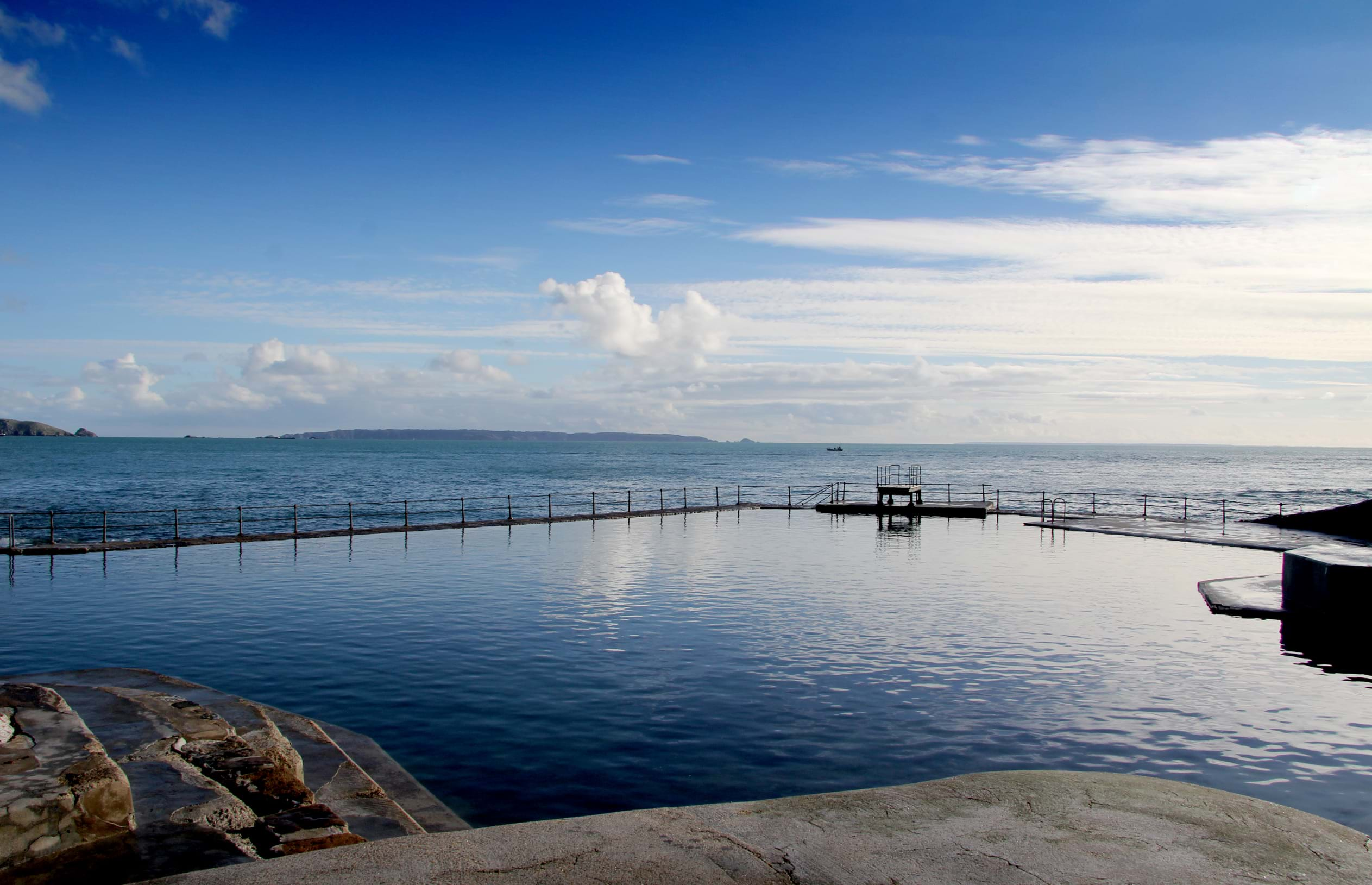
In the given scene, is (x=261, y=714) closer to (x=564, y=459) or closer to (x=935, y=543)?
(x=935, y=543)

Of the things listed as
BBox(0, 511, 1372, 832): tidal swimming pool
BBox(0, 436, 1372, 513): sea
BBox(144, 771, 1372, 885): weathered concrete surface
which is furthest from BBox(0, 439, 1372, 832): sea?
BBox(0, 436, 1372, 513): sea

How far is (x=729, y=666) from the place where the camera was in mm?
13586

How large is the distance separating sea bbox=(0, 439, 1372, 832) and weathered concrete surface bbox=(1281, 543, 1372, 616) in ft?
1.96

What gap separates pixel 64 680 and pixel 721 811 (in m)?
9.53

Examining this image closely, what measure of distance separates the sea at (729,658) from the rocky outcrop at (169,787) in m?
0.94

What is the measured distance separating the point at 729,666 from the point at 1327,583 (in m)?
11.8

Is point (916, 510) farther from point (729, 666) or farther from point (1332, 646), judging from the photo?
point (729, 666)

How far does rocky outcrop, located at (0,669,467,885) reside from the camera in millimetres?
6195

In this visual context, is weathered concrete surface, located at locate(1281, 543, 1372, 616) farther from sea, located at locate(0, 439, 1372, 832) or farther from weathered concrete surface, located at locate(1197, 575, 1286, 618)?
sea, located at locate(0, 439, 1372, 832)

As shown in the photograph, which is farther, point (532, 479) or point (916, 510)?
point (532, 479)

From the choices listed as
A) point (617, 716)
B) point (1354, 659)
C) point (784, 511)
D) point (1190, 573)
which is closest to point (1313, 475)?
point (784, 511)

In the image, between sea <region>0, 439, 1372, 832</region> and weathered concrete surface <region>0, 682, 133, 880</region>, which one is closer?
weathered concrete surface <region>0, 682, 133, 880</region>

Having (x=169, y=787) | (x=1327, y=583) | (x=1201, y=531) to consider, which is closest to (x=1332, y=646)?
(x=1327, y=583)

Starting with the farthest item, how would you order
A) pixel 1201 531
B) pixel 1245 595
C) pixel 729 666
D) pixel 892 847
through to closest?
pixel 1201 531 < pixel 1245 595 < pixel 729 666 < pixel 892 847
